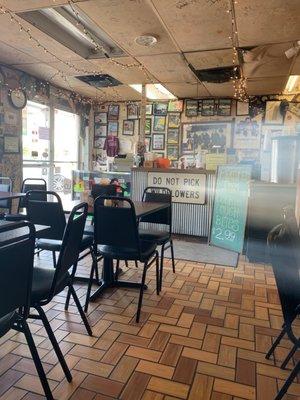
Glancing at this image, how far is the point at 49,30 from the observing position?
10.5 ft

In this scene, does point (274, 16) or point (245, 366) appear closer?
point (245, 366)

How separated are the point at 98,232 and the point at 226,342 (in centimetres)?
109

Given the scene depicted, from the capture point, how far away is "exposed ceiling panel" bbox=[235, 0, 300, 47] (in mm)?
2475

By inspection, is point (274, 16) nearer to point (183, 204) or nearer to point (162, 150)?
point (183, 204)

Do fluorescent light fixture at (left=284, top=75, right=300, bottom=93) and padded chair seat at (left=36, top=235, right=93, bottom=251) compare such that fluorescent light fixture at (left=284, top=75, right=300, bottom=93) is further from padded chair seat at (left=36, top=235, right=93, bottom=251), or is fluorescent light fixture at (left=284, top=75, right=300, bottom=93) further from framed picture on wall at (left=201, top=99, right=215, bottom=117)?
padded chair seat at (left=36, top=235, right=93, bottom=251)

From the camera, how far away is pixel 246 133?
18.8 feet

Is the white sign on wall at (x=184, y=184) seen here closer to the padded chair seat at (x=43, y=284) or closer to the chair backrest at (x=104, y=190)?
the chair backrest at (x=104, y=190)

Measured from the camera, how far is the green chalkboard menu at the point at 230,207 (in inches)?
134

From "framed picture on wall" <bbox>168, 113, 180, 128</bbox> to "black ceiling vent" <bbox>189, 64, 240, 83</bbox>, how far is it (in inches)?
58.8

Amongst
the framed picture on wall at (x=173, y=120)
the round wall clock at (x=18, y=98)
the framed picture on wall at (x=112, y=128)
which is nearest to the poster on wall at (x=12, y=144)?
the round wall clock at (x=18, y=98)

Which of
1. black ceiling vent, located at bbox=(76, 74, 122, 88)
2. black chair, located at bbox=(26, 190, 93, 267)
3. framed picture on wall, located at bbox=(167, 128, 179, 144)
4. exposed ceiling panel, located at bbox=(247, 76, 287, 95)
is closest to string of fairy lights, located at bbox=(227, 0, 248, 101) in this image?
exposed ceiling panel, located at bbox=(247, 76, 287, 95)

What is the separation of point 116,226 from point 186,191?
2.33 m

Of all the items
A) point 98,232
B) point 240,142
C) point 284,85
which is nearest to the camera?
point 98,232

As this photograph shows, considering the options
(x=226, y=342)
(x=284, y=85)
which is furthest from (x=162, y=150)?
(x=226, y=342)
